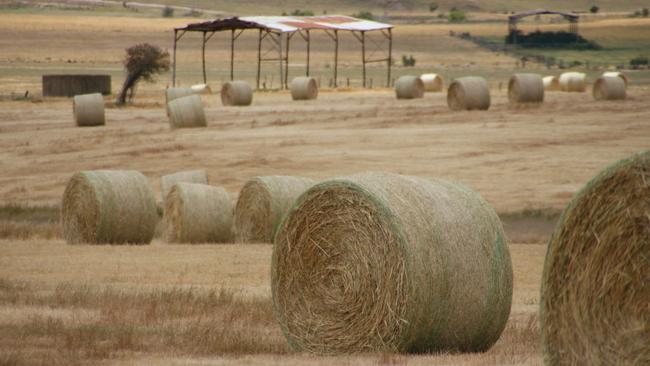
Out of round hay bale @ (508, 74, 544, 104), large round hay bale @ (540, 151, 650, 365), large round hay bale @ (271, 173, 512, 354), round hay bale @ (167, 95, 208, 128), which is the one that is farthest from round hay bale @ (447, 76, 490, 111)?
large round hay bale @ (540, 151, 650, 365)

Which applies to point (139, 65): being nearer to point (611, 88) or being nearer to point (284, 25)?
point (284, 25)

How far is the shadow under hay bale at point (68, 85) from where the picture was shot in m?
60.9

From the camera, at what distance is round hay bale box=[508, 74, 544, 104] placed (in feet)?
160

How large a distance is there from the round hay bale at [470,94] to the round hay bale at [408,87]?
724 centimetres

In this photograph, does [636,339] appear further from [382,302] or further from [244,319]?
[244,319]

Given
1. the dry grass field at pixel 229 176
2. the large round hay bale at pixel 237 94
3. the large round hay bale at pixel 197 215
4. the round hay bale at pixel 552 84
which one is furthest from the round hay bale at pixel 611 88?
the large round hay bale at pixel 197 215

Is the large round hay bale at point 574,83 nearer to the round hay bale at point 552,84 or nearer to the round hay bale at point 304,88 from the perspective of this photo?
the round hay bale at point 552,84

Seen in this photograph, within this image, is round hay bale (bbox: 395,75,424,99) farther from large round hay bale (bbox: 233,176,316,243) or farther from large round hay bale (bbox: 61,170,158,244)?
large round hay bale (bbox: 61,170,158,244)

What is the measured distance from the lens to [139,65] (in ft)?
199

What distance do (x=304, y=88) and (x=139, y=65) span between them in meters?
9.40

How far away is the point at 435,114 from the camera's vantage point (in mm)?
46844

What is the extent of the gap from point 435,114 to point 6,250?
2805 cm

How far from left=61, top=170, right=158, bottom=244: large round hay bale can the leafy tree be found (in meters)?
36.5

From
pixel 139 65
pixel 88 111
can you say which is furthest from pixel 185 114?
pixel 139 65
